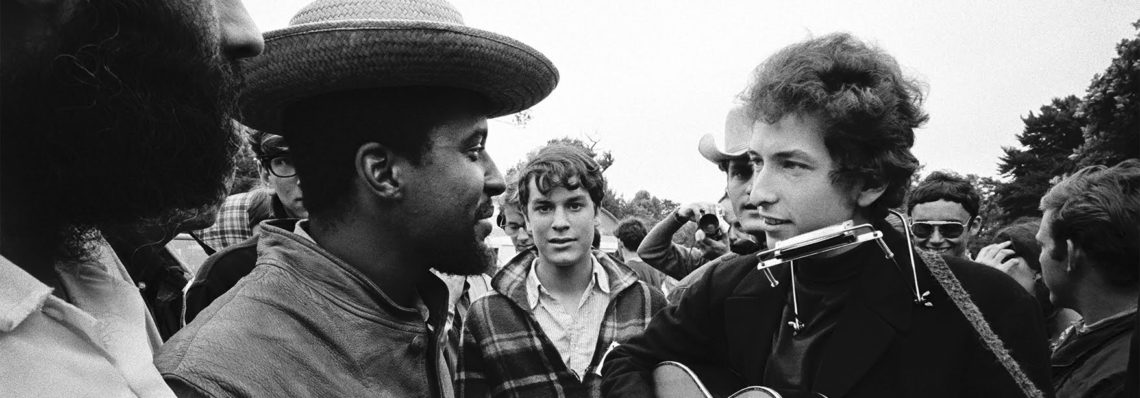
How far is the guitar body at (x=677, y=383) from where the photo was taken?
7.35 ft

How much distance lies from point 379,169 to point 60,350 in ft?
3.53

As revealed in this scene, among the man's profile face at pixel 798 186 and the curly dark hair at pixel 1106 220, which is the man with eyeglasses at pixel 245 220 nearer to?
the man's profile face at pixel 798 186

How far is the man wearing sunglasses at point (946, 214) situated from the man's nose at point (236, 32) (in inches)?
172

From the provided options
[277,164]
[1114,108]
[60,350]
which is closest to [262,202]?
[277,164]

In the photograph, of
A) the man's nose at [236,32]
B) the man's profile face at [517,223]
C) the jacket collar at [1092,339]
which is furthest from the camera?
the man's profile face at [517,223]

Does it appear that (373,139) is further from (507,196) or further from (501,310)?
(507,196)

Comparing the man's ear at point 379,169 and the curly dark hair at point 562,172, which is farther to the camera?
the curly dark hair at point 562,172

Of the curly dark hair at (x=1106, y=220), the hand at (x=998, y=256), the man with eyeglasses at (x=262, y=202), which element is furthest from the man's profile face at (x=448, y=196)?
the hand at (x=998, y=256)

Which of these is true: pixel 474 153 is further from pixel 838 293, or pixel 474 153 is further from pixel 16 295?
pixel 16 295

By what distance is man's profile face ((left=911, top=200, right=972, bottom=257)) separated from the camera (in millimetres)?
4840

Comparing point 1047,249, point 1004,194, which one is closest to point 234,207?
point 1047,249

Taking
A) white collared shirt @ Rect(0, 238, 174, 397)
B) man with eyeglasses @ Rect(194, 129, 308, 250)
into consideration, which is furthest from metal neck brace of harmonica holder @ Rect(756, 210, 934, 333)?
man with eyeglasses @ Rect(194, 129, 308, 250)

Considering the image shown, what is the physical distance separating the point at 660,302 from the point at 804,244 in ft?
5.98

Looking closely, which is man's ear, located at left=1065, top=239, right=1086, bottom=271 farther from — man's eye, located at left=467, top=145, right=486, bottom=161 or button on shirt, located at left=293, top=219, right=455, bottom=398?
button on shirt, located at left=293, top=219, right=455, bottom=398
